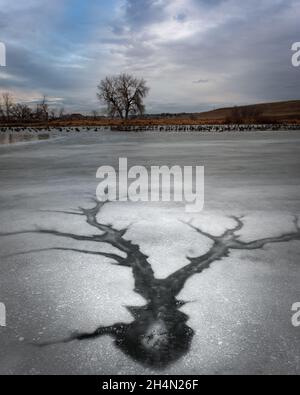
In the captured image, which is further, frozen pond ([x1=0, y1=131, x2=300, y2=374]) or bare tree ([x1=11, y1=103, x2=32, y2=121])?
bare tree ([x1=11, y1=103, x2=32, y2=121])

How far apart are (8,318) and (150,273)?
3.65ft

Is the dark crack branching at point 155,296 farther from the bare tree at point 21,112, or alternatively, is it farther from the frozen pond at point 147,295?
the bare tree at point 21,112

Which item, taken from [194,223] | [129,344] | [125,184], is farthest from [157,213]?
[129,344]

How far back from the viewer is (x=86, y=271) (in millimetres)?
2701

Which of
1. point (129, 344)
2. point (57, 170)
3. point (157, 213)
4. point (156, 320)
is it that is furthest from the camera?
point (57, 170)

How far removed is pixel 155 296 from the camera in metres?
2.36

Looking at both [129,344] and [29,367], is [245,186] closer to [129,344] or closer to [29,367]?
[129,344]

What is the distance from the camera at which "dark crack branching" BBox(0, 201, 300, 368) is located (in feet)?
6.06

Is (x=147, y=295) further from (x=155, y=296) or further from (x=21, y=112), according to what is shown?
(x=21, y=112)

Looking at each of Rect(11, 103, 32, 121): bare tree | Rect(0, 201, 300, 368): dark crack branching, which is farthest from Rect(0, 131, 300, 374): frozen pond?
Rect(11, 103, 32, 121): bare tree

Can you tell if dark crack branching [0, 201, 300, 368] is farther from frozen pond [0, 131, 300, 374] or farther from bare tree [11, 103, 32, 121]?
bare tree [11, 103, 32, 121]

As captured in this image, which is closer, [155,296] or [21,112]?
[155,296]

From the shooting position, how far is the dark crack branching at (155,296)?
6.06 ft

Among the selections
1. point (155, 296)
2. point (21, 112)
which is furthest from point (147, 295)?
point (21, 112)
